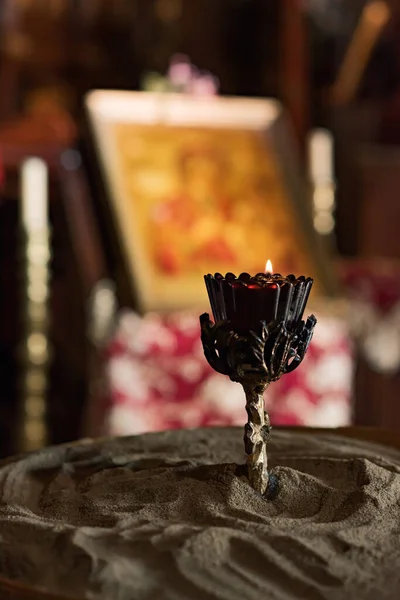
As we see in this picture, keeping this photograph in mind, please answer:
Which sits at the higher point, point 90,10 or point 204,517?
point 90,10

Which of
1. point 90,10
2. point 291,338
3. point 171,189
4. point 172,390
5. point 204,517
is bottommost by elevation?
point 204,517

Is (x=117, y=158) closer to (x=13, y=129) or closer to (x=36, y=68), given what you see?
(x=13, y=129)

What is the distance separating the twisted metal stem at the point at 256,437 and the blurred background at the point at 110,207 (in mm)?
2212

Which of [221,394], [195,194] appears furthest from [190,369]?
[195,194]

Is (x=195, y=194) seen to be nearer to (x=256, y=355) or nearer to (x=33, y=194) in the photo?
(x=33, y=194)

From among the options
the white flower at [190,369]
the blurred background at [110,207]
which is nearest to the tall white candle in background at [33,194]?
the blurred background at [110,207]

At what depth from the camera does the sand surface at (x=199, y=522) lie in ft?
2.98

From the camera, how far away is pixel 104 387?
11.5 ft

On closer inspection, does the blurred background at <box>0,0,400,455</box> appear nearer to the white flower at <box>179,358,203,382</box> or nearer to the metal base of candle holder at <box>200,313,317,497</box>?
the white flower at <box>179,358,203,382</box>

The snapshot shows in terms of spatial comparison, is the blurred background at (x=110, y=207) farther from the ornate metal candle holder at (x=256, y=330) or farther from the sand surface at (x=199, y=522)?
the ornate metal candle holder at (x=256, y=330)

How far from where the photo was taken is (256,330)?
114cm

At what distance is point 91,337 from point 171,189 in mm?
650

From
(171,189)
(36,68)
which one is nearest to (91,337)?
(171,189)

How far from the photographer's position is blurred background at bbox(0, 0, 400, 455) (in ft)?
11.5
